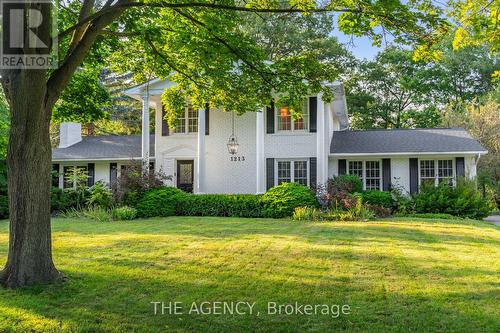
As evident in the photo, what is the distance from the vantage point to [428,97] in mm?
33438

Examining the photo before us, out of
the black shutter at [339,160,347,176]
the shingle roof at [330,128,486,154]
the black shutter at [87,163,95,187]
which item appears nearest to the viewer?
the shingle roof at [330,128,486,154]

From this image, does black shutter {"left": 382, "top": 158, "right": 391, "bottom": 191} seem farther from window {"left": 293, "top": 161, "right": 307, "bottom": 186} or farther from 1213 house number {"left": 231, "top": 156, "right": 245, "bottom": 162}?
1213 house number {"left": 231, "top": 156, "right": 245, "bottom": 162}

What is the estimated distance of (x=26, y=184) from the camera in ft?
16.9

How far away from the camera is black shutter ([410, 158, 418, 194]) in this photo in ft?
58.8

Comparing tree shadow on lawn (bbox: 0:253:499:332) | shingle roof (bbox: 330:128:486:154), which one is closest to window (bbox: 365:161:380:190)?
A: shingle roof (bbox: 330:128:486:154)

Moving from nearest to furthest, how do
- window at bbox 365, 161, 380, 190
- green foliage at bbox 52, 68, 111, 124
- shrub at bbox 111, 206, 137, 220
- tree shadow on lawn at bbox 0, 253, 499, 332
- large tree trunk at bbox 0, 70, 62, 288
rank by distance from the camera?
1. tree shadow on lawn at bbox 0, 253, 499, 332
2. large tree trunk at bbox 0, 70, 62, 288
3. green foliage at bbox 52, 68, 111, 124
4. shrub at bbox 111, 206, 137, 220
5. window at bbox 365, 161, 380, 190

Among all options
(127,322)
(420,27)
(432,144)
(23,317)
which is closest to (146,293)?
(127,322)

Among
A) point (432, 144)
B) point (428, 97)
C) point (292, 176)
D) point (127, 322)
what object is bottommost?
point (127, 322)

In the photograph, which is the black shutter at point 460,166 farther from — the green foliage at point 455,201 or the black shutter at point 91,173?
the black shutter at point 91,173

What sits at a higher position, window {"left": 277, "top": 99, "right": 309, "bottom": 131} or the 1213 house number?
window {"left": 277, "top": 99, "right": 309, "bottom": 131}

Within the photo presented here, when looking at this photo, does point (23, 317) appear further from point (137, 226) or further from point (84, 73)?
point (137, 226)

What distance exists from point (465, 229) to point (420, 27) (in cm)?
769

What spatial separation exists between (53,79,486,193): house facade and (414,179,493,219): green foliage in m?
1.38

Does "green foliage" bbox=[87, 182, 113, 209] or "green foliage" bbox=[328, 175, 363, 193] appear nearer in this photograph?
"green foliage" bbox=[87, 182, 113, 209]
